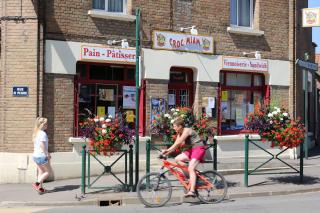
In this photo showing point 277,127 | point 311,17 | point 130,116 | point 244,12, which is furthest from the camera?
point 311,17

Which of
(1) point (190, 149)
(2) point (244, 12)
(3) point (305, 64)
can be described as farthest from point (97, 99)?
(3) point (305, 64)

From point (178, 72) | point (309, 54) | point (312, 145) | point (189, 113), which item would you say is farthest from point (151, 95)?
point (312, 145)

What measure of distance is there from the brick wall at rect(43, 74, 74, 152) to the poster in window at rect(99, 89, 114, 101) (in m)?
0.93

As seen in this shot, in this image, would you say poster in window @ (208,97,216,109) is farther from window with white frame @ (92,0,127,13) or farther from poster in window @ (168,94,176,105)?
window with white frame @ (92,0,127,13)

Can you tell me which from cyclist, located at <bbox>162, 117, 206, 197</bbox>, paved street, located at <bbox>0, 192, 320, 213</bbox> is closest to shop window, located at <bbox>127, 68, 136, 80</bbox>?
cyclist, located at <bbox>162, 117, 206, 197</bbox>

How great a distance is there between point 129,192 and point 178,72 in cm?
525

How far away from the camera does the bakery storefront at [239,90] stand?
1659 centimetres

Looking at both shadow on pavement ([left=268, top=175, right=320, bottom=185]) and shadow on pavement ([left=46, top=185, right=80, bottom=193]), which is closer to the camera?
shadow on pavement ([left=46, top=185, right=80, bottom=193])

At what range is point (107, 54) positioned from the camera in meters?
14.3

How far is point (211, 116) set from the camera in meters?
16.2

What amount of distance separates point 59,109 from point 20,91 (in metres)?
1.08

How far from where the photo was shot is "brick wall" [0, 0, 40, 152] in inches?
519

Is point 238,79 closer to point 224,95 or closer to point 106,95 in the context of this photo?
point 224,95

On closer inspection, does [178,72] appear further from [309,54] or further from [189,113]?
[309,54]
